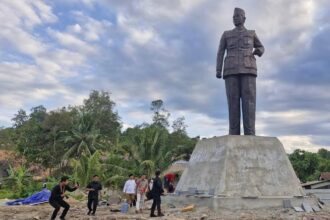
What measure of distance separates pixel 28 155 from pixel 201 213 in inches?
957

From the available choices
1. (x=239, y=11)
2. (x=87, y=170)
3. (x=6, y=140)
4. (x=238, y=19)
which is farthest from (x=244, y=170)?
(x=6, y=140)

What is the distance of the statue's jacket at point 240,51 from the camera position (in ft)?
37.0

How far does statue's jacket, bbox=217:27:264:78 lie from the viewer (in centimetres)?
1127

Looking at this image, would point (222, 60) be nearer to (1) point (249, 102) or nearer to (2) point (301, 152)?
(1) point (249, 102)

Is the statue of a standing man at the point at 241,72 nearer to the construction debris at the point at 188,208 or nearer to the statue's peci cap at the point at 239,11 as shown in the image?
the statue's peci cap at the point at 239,11

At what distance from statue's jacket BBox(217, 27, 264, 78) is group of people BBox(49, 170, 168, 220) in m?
3.55

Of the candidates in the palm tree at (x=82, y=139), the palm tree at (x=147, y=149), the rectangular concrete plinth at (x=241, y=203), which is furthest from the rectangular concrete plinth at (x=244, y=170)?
the palm tree at (x=82, y=139)

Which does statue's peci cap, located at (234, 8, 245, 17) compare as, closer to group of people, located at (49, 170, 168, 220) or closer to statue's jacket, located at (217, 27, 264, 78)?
statue's jacket, located at (217, 27, 264, 78)

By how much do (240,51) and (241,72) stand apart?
611mm

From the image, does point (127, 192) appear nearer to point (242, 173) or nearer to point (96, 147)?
point (242, 173)

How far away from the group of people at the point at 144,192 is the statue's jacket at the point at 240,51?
3.55 metres

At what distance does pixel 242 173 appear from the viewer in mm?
10281

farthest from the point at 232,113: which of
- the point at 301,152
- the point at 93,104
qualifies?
the point at 93,104

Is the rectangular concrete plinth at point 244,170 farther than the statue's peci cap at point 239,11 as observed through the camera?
No
